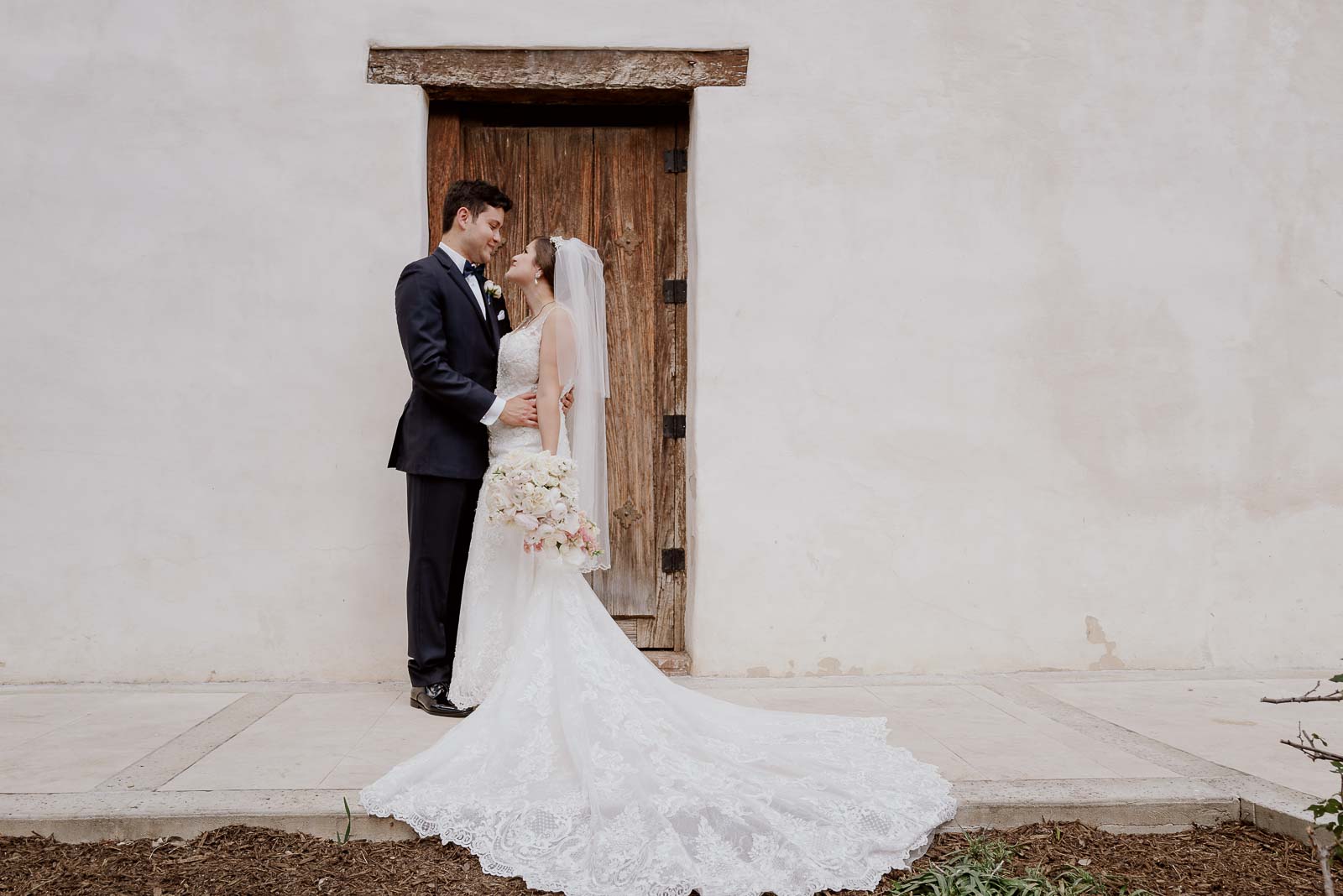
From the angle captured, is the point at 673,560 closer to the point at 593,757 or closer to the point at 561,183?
the point at 561,183

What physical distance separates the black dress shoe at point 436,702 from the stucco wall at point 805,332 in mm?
610

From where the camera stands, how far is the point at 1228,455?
16.3 feet

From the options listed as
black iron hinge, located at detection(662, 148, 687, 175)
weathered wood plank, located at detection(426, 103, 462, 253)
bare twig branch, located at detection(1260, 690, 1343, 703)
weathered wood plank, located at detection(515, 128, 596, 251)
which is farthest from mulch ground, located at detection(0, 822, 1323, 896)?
black iron hinge, located at detection(662, 148, 687, 175)

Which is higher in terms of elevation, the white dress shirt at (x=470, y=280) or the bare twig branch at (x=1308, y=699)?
the white dress shirt at (x=470, y=280)

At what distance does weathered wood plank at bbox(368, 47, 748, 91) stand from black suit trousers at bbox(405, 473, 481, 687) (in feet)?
6.17

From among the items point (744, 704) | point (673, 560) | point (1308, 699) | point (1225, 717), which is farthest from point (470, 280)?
point (1225, 717)

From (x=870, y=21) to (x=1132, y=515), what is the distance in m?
2.68

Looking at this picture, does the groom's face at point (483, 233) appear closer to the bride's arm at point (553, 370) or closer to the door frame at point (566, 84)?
the bride's arm at point (553, 370)

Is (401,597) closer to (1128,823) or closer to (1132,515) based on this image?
(1128,823)

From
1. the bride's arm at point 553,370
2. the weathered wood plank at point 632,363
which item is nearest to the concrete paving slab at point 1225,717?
the weathered wood plank at point 632,363

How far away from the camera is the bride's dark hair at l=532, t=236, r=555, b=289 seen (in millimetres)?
3982

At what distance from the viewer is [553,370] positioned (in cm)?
392

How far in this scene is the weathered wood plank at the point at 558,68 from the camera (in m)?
4.62

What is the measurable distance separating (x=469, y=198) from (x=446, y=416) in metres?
0.90
